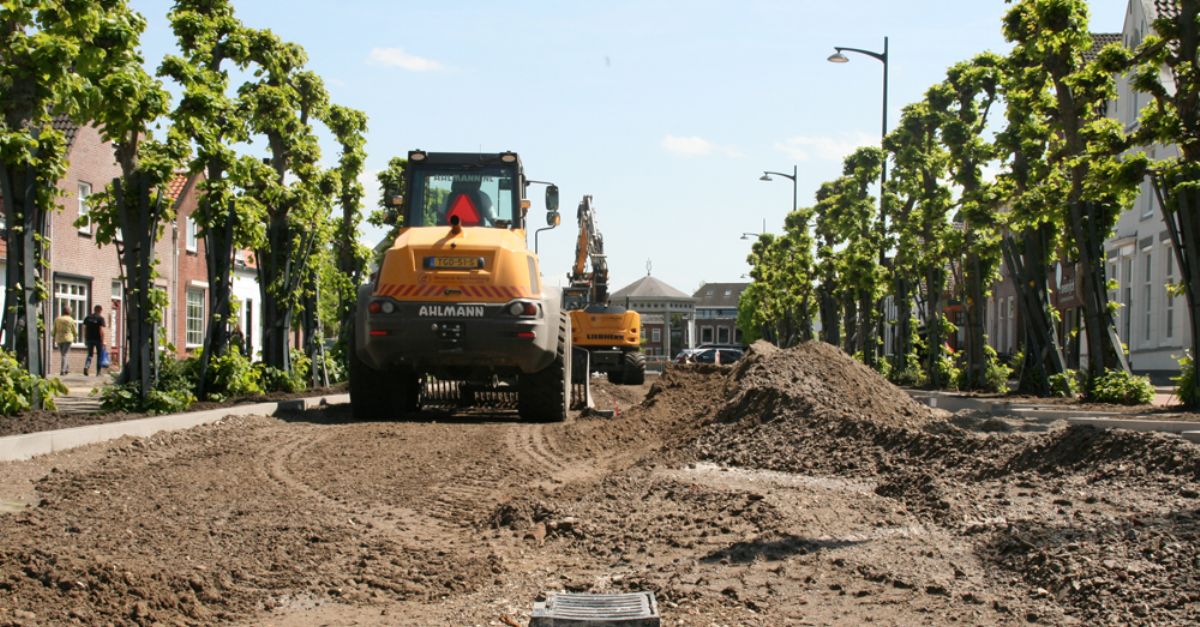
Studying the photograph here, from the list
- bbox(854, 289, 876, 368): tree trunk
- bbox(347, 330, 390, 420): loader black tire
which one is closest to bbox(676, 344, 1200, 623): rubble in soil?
bbox(347, 330, 390, 420): loader black tire

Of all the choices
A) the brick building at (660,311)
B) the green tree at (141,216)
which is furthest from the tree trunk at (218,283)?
the brick building at (660,311)

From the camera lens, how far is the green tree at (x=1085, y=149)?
1673cm

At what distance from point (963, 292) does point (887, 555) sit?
70.6 ft

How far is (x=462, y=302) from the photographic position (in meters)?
15.7

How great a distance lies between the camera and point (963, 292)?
1071 inches

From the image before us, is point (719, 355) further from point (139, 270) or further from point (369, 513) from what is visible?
point (369, 513)

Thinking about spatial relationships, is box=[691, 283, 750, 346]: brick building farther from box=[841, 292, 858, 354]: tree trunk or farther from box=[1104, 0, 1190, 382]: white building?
box=[1104, 0, 1190, 382]: white building

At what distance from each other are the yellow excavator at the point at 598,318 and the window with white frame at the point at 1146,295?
14576 millimetres

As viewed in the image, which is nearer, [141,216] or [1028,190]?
[141,216]

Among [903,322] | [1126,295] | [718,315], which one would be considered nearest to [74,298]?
[903,322]

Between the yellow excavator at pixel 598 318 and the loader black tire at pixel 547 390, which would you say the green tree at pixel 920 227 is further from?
the loader black tire at pixel 547 390

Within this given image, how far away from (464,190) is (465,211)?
0.32 metres

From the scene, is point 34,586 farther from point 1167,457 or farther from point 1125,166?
point 1125,166

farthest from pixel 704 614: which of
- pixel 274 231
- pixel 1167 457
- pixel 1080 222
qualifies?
pixel 274 231
